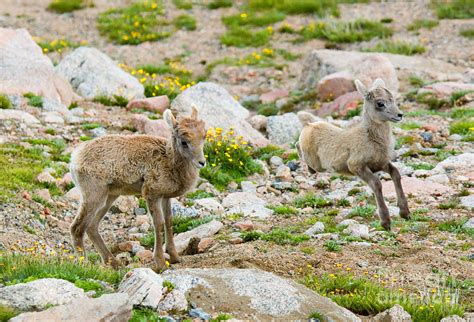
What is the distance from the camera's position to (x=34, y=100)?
18766 millimetres

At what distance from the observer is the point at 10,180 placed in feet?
46.7

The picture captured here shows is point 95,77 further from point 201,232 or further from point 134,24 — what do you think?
point 201,232

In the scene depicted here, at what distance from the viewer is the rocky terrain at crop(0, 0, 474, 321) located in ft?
29.2

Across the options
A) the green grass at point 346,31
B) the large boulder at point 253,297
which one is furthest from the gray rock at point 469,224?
the green grass at point 346,31

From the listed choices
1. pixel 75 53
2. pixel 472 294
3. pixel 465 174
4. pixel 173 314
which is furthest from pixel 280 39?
pixel 173 314

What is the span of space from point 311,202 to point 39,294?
755cm

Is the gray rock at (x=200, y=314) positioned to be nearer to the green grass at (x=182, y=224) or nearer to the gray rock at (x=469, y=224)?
the green grass at (x=182, y=224)

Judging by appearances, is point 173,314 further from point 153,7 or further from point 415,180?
point 153,7

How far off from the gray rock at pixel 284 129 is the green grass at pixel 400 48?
779 cm

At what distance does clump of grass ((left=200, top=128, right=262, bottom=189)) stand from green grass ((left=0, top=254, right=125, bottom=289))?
23.2 ft

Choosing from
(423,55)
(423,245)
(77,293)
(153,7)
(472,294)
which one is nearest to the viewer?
(77,293)

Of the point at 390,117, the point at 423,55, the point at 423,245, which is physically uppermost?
the point at 390,117

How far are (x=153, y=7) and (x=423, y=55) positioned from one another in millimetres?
10463

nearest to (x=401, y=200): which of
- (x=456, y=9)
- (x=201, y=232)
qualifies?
(x=201, y=232)
